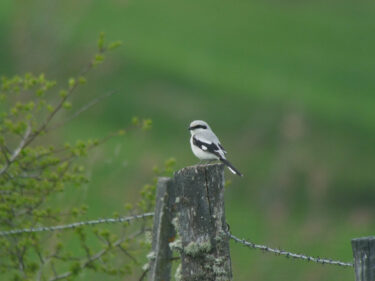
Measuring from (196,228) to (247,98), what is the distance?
2536 cm

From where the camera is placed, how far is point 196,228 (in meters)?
6.62

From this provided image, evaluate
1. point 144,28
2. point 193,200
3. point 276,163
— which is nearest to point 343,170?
point 276,163

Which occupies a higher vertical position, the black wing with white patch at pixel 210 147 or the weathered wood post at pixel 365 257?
the black wing with white patch at pixel 210 147

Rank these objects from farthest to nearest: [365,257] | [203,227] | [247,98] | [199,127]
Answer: [247,98], [199,127], [203,227], [365,257]

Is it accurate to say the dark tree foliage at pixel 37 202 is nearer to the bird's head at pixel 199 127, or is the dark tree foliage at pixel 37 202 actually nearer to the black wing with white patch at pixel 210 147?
the black wing with white patch at pixel 210 147

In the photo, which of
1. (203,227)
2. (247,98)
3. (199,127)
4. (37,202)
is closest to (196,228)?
(203,227)

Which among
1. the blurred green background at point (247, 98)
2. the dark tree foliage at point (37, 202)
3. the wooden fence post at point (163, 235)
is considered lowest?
the wooden fence post at point (163, 235)

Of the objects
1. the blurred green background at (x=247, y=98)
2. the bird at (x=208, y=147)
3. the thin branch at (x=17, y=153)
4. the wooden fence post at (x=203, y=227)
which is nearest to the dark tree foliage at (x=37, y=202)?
the thin branch at (x=17, y=153)

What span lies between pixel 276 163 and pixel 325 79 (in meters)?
9.77

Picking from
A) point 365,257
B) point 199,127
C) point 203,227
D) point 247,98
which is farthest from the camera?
point 247,98

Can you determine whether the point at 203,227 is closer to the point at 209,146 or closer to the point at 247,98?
the point at 209,146

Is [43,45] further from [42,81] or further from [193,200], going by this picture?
[193,200]

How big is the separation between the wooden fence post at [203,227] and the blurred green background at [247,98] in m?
10.0

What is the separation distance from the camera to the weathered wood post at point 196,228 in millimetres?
6598
